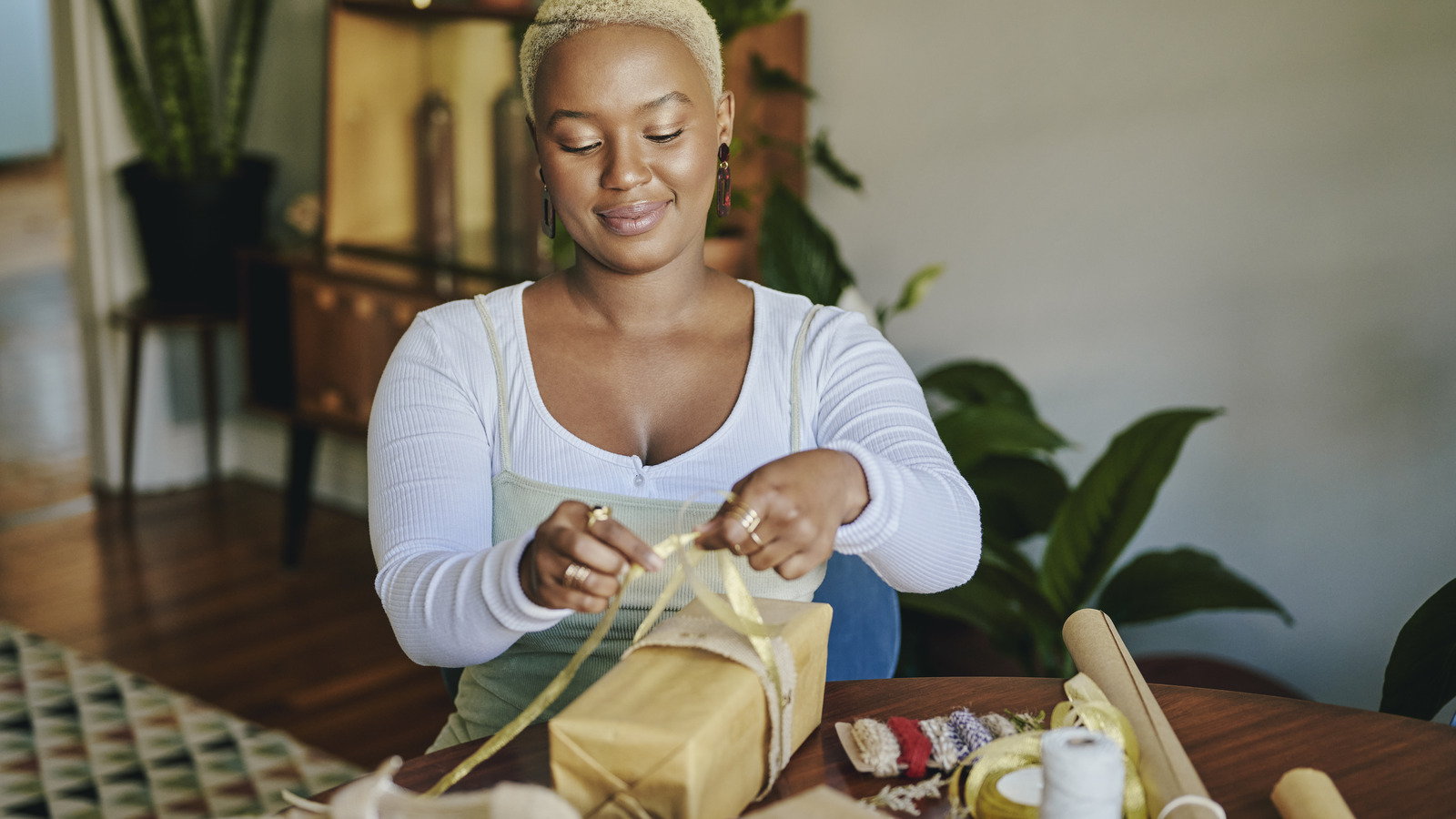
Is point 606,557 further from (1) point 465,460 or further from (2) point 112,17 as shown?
(2) point 112,17

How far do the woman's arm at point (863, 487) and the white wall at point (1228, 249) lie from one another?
1.14m

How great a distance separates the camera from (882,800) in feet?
3.22

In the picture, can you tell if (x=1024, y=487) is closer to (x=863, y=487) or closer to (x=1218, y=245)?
(x=1218, y=245)

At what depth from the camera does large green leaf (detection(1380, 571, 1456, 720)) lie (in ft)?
5.37

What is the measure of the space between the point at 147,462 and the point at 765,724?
3867 millimetres

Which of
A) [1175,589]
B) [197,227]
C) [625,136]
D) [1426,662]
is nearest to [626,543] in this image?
[625,136]

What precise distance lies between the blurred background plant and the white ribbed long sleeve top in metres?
0.58

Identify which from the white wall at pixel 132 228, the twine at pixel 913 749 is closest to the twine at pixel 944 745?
the twine at pixel 913 749

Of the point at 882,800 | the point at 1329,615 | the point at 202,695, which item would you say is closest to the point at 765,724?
the point at 882,800

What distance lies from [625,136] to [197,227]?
3.05 metres

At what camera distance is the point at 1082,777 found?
0.79m

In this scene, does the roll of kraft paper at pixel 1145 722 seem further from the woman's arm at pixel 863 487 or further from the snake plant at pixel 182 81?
the snake plant at pixel 182 81

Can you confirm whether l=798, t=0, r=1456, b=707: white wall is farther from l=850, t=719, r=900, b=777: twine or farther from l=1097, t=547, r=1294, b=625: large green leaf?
l=850, t=719, r=900, b=777: twine

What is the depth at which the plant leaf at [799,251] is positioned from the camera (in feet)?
7.83
